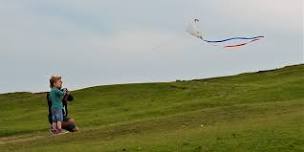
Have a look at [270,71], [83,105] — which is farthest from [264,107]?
[270,71]

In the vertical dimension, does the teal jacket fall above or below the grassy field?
above

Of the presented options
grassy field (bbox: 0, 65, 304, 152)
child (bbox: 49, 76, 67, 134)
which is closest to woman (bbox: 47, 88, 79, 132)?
child (bbox: 49, 76, 67, 134)

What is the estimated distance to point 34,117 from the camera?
125ft

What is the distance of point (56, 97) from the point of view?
23.4m

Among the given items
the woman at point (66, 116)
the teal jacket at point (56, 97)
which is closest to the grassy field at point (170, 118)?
the woman at point (66, 116)

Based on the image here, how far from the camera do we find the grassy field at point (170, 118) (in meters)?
19.3

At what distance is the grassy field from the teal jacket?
3.32 feet

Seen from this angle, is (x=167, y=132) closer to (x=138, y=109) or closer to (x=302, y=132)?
(x=302, y=132)

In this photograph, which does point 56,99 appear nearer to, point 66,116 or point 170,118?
point 66,116

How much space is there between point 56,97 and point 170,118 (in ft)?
15.9

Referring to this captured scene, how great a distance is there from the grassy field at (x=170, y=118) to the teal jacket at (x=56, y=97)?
3.32 ft

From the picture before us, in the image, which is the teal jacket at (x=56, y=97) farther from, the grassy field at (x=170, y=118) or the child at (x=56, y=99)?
the grassy field at (x=170, y=118)

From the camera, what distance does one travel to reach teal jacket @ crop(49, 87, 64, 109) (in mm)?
23375

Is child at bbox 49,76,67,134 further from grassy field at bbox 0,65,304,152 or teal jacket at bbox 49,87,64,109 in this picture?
grassy field at bbox 0,65,304,152
